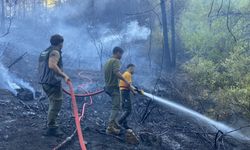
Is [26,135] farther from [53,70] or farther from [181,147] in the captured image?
[181,147]

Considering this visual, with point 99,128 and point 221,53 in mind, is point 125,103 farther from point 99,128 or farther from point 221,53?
point 221,53

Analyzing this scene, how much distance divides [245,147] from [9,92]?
25.3 ft

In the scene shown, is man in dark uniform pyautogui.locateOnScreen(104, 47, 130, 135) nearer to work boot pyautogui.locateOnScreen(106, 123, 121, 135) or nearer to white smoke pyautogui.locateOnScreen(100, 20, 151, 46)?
work boot pyautogui.locateOnScreen(106, 123, 121, 135)

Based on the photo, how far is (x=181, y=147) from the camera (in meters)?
8.12

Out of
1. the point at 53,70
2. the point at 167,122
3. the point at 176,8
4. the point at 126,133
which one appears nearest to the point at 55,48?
the point at 53,70

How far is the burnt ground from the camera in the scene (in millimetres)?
6637

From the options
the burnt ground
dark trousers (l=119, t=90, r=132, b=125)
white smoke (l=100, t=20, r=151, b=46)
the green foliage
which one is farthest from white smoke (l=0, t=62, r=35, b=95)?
white smoke (l=100, t=20, r=151, b=46)

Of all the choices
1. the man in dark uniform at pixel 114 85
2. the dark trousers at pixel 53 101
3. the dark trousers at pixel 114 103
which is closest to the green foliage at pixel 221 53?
the man in dark uniform at pixel 114 85

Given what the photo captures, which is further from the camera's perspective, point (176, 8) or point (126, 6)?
point (126, 6)

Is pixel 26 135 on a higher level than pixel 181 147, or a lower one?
higher

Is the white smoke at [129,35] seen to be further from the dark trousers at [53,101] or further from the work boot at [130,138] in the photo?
the dark trousers at [53,101]

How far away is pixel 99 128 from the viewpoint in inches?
318

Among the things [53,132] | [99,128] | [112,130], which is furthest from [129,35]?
[53,132]

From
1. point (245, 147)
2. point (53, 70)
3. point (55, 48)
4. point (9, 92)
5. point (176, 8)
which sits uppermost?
point (176, 8)
